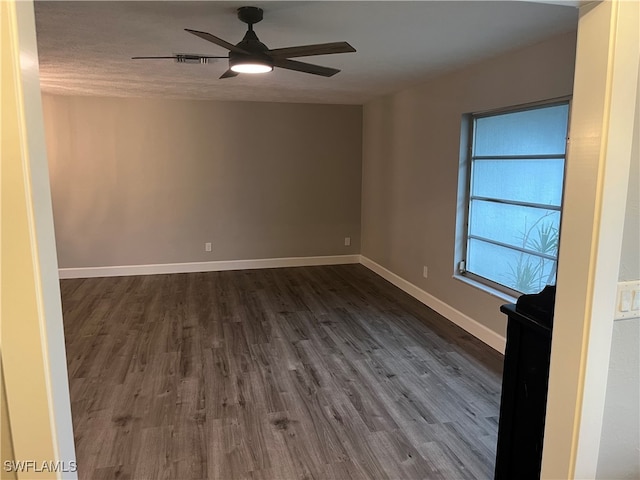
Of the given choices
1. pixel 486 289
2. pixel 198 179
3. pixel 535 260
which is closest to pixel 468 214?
pixel 486 289

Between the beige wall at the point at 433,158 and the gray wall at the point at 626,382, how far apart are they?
6.04 feet

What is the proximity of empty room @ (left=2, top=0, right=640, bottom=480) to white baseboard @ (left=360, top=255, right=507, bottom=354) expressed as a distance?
0.03 metres

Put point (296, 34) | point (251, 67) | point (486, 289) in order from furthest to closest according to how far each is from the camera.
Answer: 1. point (486, 289)
2. point (296, 34)
3. point (251, 67)

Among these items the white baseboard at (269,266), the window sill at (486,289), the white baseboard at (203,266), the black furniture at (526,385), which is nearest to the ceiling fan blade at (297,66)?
the black furniture at (526,385)

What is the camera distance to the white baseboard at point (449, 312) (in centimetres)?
363

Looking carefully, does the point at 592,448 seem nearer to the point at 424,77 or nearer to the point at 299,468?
the point at 299,468

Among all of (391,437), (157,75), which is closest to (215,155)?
(157,75)

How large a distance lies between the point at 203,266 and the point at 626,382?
543 centimetres

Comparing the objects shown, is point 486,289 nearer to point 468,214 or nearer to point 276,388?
point 468,214

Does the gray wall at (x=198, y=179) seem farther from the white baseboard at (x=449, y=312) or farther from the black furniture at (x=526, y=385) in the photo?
the black furniture at (x=526, y=385)

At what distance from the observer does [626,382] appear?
147 cm

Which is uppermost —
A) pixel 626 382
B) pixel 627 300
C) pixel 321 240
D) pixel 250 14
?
pixel 250 14

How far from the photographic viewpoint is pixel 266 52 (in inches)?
96.1

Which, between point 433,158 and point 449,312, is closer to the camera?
point 449,312
